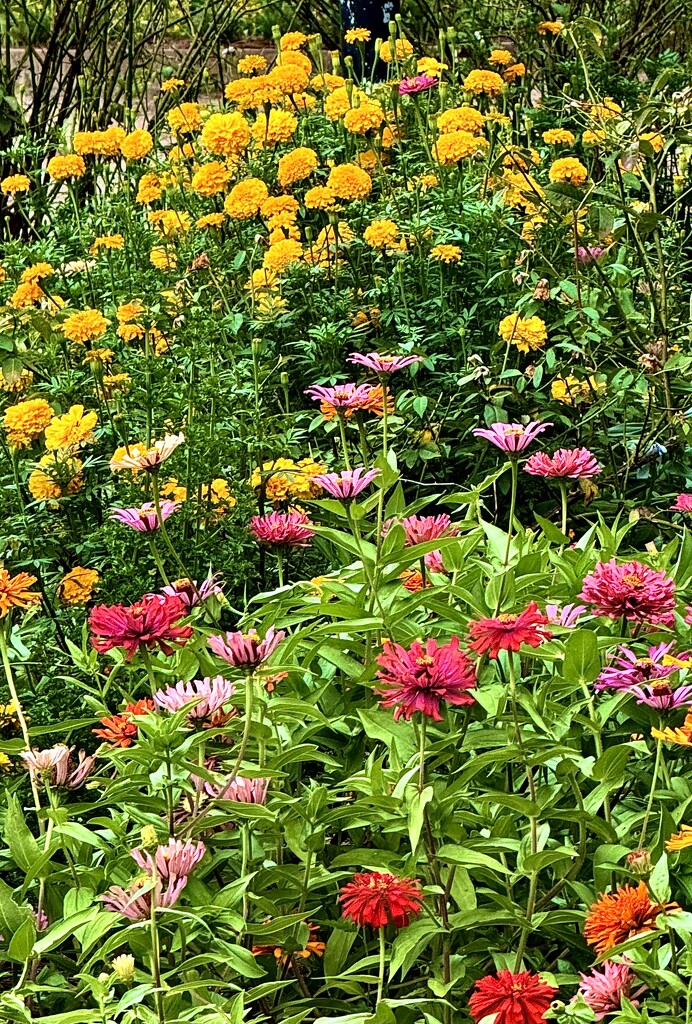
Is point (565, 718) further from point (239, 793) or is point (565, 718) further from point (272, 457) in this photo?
point (272, 457)

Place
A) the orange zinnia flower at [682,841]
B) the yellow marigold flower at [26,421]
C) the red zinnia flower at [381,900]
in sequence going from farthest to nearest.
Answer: the yellow marigold flower at [26,421] < the red zinnia flower at [381,900] < the orange zinnia flower at [682,841]

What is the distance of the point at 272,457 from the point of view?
7.85 feet

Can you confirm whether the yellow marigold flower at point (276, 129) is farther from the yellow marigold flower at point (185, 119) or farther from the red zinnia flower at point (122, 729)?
the red zinnia flower at point (122, 729)

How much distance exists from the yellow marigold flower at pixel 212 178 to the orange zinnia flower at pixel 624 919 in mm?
→ 2156

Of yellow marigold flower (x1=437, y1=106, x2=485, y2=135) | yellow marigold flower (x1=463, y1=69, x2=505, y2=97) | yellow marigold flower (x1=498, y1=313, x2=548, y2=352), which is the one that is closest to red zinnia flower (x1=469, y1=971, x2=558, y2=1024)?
yellow marigold flower (x1=498, y1=313, x2=548, y2=352)

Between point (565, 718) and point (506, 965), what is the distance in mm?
258

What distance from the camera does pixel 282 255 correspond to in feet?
9.10

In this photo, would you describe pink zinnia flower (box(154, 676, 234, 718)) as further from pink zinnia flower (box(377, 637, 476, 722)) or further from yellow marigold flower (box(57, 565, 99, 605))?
yellow marigold flower (box(57, 565, 99, 605))

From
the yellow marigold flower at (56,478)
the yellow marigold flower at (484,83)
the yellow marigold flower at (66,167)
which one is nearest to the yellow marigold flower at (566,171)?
the yellow marigold flower at (484,83)

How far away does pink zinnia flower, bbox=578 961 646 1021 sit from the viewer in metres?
1.12

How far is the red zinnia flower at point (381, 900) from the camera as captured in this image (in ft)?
3.89

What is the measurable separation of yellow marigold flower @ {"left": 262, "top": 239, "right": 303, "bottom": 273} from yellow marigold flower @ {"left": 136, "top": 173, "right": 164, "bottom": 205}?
2.13 ft

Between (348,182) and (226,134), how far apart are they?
0.32 m

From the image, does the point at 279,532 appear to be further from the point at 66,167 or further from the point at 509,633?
the point at 66,167
